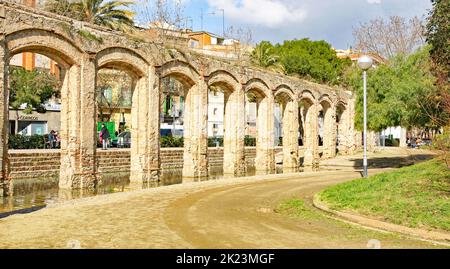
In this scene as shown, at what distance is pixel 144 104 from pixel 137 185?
3095 millimetres

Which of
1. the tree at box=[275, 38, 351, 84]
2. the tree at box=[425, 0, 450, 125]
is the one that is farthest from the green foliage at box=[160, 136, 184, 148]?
the tree at box=[425, 0, 450, 125]

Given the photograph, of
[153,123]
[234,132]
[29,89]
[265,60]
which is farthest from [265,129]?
[265,60]

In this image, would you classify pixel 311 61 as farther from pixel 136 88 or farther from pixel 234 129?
pixel 136 88

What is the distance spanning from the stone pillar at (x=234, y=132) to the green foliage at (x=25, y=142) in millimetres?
10669

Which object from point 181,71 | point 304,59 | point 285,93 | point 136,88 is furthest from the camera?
point 304,59

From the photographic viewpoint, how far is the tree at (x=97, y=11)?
2988 centimetres

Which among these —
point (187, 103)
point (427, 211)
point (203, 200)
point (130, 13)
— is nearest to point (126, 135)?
point (130, 13)

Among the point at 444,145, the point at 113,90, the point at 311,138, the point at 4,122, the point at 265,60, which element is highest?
the point at 265,60

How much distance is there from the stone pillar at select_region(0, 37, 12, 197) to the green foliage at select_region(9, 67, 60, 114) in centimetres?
1989

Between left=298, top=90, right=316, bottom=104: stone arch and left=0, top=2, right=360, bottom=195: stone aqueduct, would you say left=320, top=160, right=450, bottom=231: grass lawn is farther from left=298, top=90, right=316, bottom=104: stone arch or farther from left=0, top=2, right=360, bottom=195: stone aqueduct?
left=298, top=90, right=316, bottom=104: stone arch

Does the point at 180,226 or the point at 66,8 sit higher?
the point at 66,8

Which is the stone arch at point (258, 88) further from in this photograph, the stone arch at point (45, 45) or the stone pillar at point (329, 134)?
the stone arch at point (45, 45)

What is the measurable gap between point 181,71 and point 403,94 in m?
9.72

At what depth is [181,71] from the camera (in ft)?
65.2
